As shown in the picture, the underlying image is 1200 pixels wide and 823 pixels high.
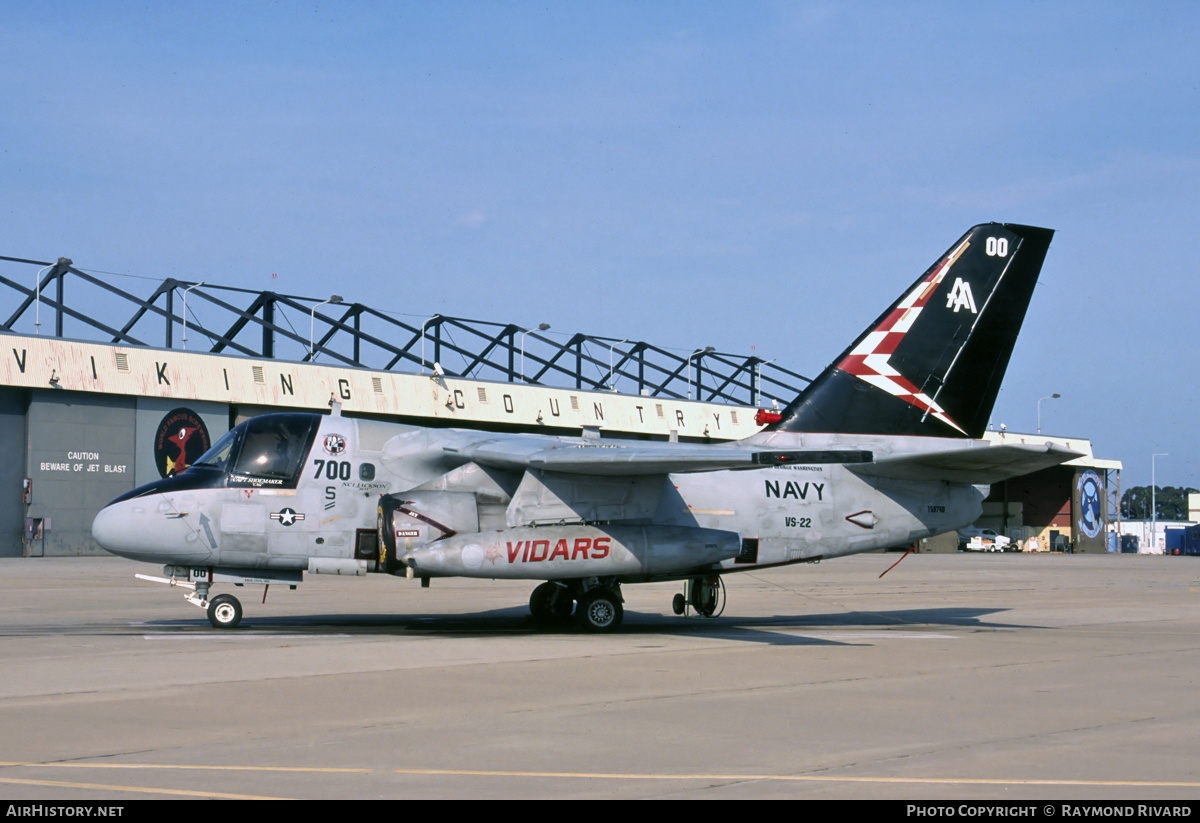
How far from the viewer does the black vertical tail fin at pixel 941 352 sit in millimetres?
20297

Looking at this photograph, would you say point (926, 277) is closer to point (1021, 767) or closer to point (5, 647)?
point (1021, 767)

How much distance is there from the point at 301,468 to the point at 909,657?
982cm

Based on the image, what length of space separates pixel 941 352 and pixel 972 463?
2476mm

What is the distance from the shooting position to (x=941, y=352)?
20.3 m

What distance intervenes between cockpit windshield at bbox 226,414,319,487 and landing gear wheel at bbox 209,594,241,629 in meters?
1.89

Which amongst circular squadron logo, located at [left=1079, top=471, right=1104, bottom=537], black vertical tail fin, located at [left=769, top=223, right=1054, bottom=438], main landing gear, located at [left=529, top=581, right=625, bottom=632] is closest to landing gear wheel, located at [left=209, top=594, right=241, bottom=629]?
main landing gear, located at [left=529, top=581, right=625, bottom=632]

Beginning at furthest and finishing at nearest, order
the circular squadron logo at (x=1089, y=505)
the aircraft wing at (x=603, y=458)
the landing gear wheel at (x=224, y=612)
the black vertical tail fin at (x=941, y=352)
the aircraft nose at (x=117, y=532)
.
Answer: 1. the circular squadron logo at (x=1089, y=505)
2. the black vertical tail fin at (x=941, y=352)
3. the landing gear wheel at (x=224, y=612)
4. the aircraft nose at (x=117, y=532)
5. the aircraft wing at (x=603, y=458)

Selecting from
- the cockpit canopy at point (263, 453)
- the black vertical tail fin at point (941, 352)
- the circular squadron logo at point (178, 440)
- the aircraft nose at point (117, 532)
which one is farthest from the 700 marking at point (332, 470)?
the circular squadron logo at point (178, 440)

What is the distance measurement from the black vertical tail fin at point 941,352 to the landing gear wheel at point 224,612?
10.2 metres

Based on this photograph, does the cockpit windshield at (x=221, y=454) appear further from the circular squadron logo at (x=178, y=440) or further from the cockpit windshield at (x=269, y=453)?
the circular squadron logo at (x=178, y=440)

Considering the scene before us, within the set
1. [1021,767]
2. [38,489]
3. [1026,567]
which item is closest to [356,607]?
[1021,767]

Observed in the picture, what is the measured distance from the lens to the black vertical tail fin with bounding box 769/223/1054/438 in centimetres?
2030

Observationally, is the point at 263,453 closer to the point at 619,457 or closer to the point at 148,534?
the point at 148,534

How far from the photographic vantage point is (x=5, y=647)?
14.7 metres
